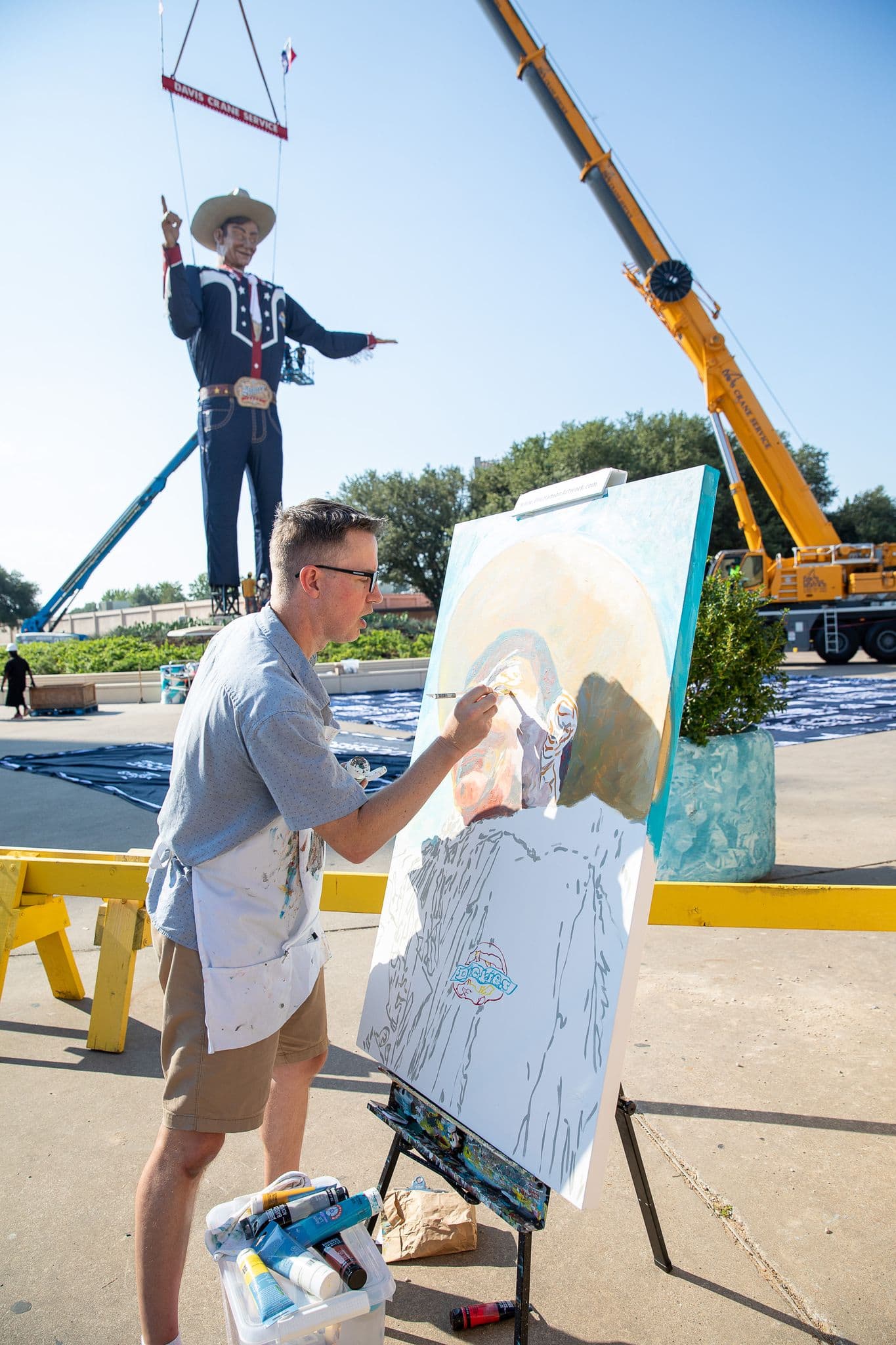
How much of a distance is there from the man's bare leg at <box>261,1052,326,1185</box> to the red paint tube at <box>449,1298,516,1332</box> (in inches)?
17.0

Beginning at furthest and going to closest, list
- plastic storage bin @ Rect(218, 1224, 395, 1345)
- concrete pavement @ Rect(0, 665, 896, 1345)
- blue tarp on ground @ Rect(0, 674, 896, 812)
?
blue tarp on ground @ Rect(0, 674, 896, 812)
concrete pavement @ Rect(0, 665, 896, 1345)
plastic storage bin @ Rect(218, 1224, 395, 1345)

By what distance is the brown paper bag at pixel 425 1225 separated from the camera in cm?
192

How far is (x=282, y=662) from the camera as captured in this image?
1563 mm

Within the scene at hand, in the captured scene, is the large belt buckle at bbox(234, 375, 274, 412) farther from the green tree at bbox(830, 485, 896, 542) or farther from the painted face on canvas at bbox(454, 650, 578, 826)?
the green tree at bbox(830, 485, 896, 542)

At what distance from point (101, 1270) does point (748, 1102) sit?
175cm

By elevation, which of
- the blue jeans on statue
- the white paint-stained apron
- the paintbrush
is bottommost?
the white paint-stained apron

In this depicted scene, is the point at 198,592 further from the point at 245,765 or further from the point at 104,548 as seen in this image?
→ the point at 245,765

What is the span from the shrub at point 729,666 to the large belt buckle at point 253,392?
4836mm

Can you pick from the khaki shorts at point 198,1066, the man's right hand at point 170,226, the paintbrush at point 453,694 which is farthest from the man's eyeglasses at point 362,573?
the man's right hand at point 170,226

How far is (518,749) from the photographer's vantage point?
6.18 feet

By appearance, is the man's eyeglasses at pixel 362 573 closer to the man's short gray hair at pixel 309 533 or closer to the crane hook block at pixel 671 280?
the man's short gray hair at pixel 309 533

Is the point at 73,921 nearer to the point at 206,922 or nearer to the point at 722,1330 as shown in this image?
the point at 206,922

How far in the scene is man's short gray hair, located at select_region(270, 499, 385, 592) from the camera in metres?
1.64

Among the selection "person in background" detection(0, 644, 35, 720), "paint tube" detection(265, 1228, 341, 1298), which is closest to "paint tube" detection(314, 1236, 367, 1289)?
"paint tube" detection(265, 1228, 341, 1298)
